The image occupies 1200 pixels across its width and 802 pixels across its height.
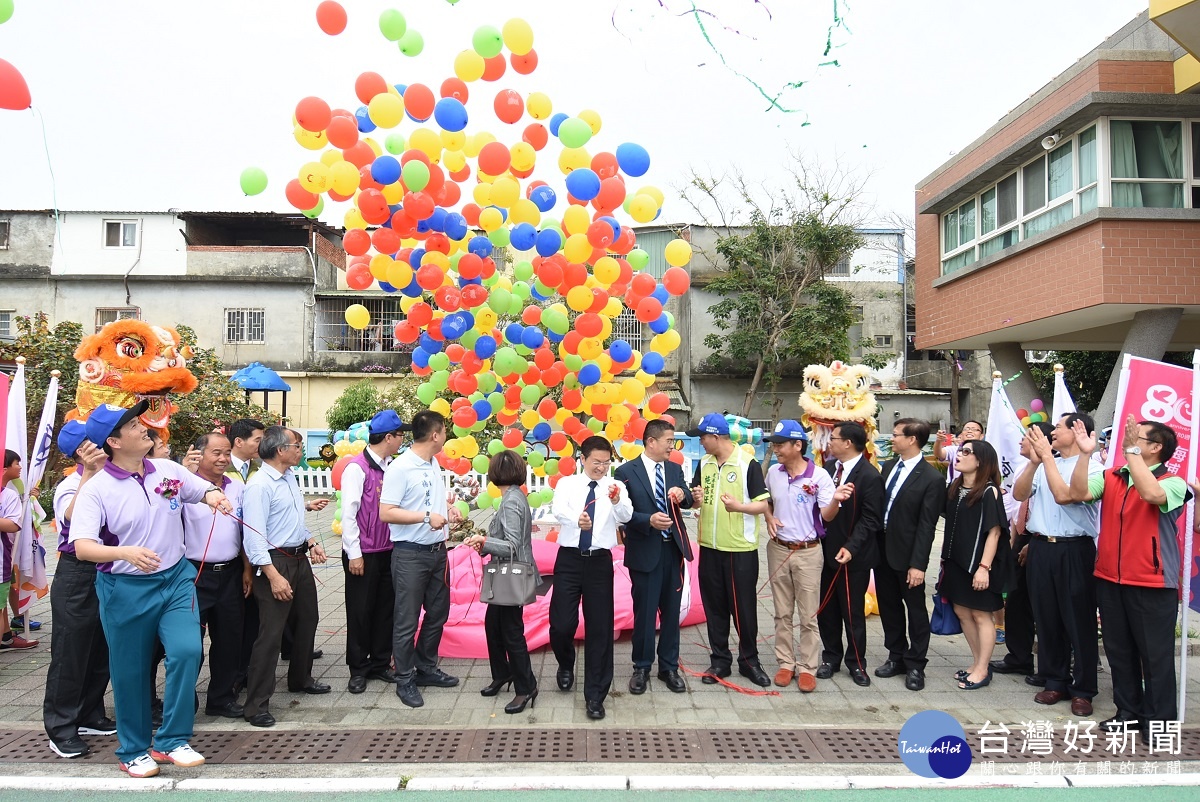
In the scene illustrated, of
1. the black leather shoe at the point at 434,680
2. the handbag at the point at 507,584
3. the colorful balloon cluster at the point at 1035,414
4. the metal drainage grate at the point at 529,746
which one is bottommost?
the metal drainage grate at the point at 529,746

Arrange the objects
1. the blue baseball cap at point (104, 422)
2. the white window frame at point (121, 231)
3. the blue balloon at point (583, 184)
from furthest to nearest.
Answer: the white window frame at point (121, 231)
the blue balloon at point (583, 184)
the blue baseball cap at point (104, 422)

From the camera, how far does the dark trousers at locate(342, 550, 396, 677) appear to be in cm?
495

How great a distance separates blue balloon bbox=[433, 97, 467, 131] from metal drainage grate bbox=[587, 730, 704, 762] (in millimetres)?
4241

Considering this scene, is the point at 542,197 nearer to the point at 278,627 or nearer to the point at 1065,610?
the point at 278,627

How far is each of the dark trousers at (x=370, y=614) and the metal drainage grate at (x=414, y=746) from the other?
0.82 meters

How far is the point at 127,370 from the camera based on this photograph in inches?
199

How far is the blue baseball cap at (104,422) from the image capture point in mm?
3641

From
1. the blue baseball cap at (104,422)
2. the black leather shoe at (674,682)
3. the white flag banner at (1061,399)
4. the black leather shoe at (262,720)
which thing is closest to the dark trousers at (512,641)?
the black leather shoe at (674,682)

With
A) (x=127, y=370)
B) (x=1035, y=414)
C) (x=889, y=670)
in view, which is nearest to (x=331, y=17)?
(x=127, y=370)

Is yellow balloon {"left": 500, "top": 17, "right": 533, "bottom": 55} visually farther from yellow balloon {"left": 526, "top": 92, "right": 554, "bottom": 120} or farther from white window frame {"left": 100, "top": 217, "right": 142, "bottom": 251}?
white window frame {"left": 100, "top": 217, "right": 142, "bottom": 251}

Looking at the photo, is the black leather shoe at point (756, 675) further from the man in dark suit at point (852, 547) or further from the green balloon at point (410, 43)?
the green balloon at point (410, 43)

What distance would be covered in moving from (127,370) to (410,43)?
10.0ft

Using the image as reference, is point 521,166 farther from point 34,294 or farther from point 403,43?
point 34,294

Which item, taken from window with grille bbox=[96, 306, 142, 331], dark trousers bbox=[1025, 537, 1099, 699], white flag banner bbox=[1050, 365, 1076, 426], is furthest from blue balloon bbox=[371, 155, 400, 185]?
window with grille bbox=[96, 306, 142, 331]
